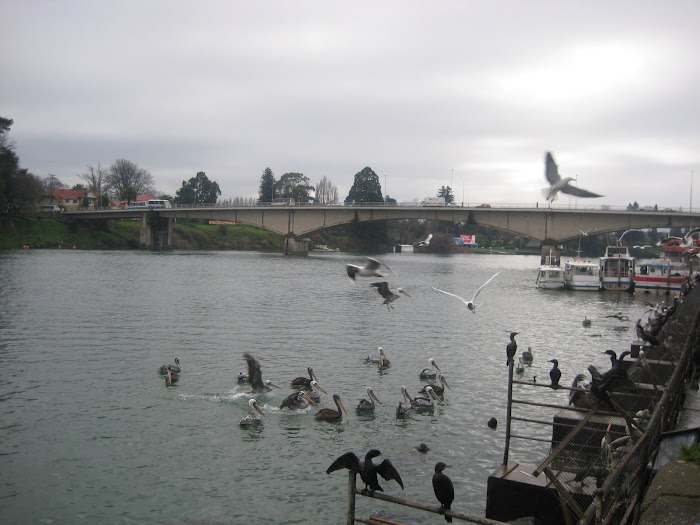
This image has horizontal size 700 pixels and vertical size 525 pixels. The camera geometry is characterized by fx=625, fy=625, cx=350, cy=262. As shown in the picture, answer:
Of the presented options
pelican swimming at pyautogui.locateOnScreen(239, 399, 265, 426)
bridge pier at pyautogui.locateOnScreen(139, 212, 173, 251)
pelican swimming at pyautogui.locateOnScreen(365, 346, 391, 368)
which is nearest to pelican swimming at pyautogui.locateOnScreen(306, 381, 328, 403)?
pelican swimming at pyautogui.locateOnScreen(239, 399, 265, 426)

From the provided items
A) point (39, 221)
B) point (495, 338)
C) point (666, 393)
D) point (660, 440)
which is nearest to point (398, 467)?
point (660, 440)

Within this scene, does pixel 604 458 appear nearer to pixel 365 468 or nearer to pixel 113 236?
pixel 365 468

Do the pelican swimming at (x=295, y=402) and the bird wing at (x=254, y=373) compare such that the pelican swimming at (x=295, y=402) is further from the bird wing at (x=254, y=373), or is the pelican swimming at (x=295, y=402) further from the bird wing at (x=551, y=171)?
the bird wing at (x=551, y=171)

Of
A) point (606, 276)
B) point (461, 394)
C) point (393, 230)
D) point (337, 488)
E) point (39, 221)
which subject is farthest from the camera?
point (393, 230)

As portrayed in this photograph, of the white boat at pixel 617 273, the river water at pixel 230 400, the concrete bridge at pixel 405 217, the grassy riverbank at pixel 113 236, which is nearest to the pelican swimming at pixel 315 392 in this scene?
the river water at pixel 230 400

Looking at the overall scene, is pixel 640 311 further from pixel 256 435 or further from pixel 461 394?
pixel 256 435

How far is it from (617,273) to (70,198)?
13447cm

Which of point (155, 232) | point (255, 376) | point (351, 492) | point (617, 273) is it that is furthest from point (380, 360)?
point (155, 232)

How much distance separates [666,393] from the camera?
8.31 metres

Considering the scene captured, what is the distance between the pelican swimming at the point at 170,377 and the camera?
64.3 ft

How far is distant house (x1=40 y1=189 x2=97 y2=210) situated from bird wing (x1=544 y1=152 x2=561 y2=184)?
14957 cm

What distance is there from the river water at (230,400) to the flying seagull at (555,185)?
6198mm

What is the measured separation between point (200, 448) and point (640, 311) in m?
40.5

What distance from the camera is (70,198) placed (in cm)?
15575
